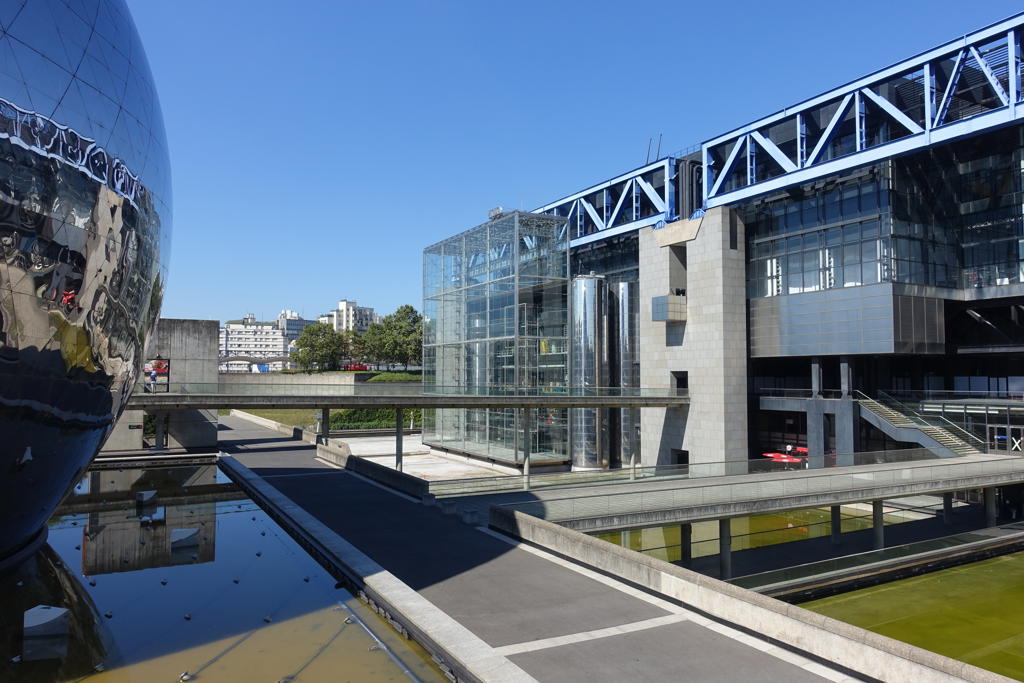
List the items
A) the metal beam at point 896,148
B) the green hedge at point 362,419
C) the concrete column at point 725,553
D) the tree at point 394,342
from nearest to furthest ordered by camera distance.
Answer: the concrete column at point 725,553, the metal beam at point 896,148, the green hedge at point 362,419, the tree at point 394,342

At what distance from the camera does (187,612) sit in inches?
510

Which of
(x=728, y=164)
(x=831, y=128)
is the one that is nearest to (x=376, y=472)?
(x=728, y=164)

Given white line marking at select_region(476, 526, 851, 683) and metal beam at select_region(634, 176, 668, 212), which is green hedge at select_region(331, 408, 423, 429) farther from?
white line marking at select_region(476, 526, 851, 683)

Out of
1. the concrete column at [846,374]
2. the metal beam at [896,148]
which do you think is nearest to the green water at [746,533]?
the concrete column at [846,374]

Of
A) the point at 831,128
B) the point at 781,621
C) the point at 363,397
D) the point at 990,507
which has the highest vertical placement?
the point at 831,128

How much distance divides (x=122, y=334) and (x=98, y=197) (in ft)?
8.33

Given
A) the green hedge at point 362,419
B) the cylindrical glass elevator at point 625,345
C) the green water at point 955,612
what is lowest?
the green water at point 955,612

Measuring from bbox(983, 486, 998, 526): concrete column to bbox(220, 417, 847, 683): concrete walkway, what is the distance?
1001 inches

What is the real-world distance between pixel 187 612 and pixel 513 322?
34.9 metres

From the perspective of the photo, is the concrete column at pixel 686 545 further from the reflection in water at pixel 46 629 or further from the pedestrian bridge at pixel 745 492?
the reflection in water at pixel 46 629

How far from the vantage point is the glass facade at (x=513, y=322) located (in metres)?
46.9

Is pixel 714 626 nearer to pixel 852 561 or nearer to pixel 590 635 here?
pixel 590 635

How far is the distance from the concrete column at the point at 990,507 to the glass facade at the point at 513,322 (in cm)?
2409

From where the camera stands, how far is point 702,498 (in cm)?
2220
